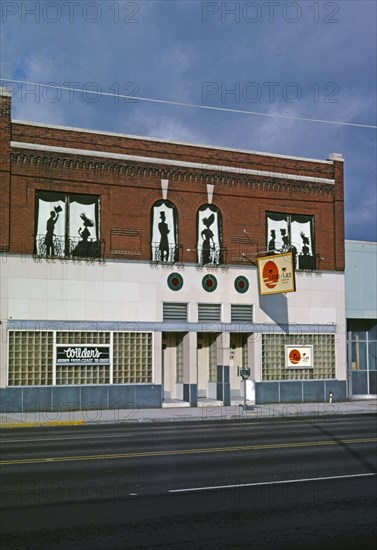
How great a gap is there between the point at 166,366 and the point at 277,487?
2238 centimetres

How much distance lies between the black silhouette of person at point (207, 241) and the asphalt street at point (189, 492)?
14061 mm

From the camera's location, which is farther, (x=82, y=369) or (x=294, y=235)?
(x=294, y=235)

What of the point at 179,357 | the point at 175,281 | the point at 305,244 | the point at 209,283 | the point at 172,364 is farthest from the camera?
the point at 305,244

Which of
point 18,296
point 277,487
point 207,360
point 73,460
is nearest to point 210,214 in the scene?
point 207,360

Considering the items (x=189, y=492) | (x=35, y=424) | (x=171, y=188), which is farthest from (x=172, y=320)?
(x=189, y=492)

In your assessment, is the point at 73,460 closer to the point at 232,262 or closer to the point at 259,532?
the point at 259,532

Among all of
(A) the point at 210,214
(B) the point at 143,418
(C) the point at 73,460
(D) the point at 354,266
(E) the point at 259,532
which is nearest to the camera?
(E) the point at 259,532

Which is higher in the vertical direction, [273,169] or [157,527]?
[273,169]

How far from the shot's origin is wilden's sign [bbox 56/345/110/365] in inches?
1226

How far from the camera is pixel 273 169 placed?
36.2 meters

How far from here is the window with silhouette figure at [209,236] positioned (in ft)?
113

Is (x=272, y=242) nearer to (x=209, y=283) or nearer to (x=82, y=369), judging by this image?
(x=209, y=283)

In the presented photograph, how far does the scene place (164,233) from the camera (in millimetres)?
33562

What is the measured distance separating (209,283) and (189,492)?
2215cm
